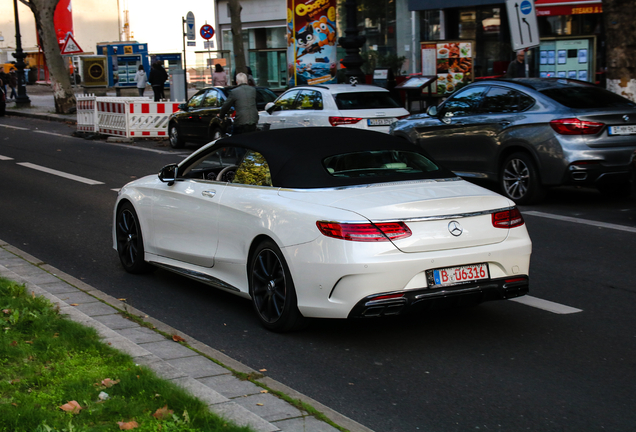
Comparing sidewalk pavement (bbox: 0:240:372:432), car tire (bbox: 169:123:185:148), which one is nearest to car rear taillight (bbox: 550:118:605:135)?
sidewalk pavement (bbox: 0:240:372:432)

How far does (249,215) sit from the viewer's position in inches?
230

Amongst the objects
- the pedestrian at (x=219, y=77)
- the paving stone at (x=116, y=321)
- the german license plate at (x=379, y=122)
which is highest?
the pedestrian at (x=219, y=77)

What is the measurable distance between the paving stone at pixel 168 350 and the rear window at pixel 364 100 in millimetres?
10971

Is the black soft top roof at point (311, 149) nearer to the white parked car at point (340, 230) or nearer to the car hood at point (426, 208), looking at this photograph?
the white parked car at point (340, 230)

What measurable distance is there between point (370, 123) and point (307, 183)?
10.0m

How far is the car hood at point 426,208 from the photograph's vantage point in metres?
5.16

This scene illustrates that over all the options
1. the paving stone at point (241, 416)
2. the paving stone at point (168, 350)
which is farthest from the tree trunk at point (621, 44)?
the paving stone at point (241, 416)

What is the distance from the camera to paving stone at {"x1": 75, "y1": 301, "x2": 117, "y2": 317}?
5.90 meters

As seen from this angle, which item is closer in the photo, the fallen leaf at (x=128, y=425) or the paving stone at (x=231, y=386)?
the fallen leaf at (x=128, y=425)

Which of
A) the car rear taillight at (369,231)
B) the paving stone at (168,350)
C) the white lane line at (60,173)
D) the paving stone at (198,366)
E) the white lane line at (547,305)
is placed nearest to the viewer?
the paving stone at (198,366)

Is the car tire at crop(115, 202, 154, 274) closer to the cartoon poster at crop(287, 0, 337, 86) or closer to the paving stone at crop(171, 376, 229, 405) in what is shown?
the paving stone at crop(171, 376, 229, 405)

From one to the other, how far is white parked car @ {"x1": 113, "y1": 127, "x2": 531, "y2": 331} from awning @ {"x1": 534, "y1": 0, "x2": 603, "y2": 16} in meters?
16.8

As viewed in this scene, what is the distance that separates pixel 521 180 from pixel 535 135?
0.71 meters

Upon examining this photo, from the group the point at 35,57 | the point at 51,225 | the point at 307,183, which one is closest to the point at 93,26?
the point at 35,57
